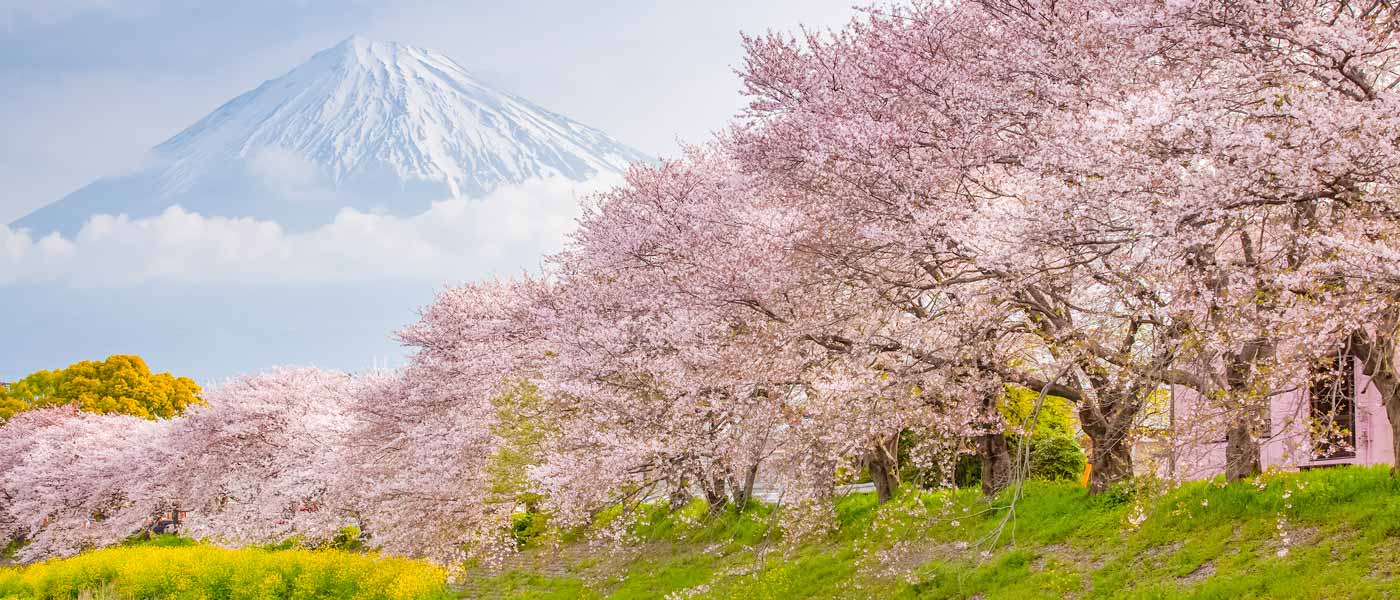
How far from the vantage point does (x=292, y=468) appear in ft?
124

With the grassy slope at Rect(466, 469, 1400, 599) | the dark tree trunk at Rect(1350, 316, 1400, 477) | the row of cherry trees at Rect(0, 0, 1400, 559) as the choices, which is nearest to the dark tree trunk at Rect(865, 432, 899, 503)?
the row of cherry trees at Rect(0, 0, 1400, 559)

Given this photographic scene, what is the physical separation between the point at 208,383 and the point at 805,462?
138ft

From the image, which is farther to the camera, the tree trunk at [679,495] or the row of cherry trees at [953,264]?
the tree trunk at [679,495]

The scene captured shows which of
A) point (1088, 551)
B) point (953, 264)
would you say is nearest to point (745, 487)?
point (1088, 551)

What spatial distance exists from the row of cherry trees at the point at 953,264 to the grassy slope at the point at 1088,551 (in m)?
0.85

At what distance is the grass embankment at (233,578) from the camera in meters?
25.4

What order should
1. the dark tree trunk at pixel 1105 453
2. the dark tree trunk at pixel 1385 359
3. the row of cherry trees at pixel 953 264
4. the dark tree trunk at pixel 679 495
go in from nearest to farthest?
1. the row of cherry trees at pixel 953 264
2. the dark tree trunk at pixel 1385 359
3. the dark tree trunk at pixel 1105 453
4. the dark tree trunk at pixel 679 495

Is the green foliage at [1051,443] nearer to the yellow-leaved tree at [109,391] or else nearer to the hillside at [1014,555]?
the hillside at [1014,555]

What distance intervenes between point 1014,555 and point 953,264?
454cm

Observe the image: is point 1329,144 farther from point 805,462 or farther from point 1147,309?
point 805,462

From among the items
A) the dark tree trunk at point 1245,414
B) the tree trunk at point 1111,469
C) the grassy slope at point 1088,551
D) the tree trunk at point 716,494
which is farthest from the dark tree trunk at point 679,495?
the dark tree trunk at point 1245,414

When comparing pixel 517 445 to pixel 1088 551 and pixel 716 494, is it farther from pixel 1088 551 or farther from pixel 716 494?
pixel 1088 551

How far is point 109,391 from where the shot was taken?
66.9 m

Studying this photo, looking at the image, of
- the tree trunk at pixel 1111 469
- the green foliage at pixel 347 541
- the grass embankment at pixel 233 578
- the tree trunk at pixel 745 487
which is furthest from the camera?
the green foliage at pixel 347 541
